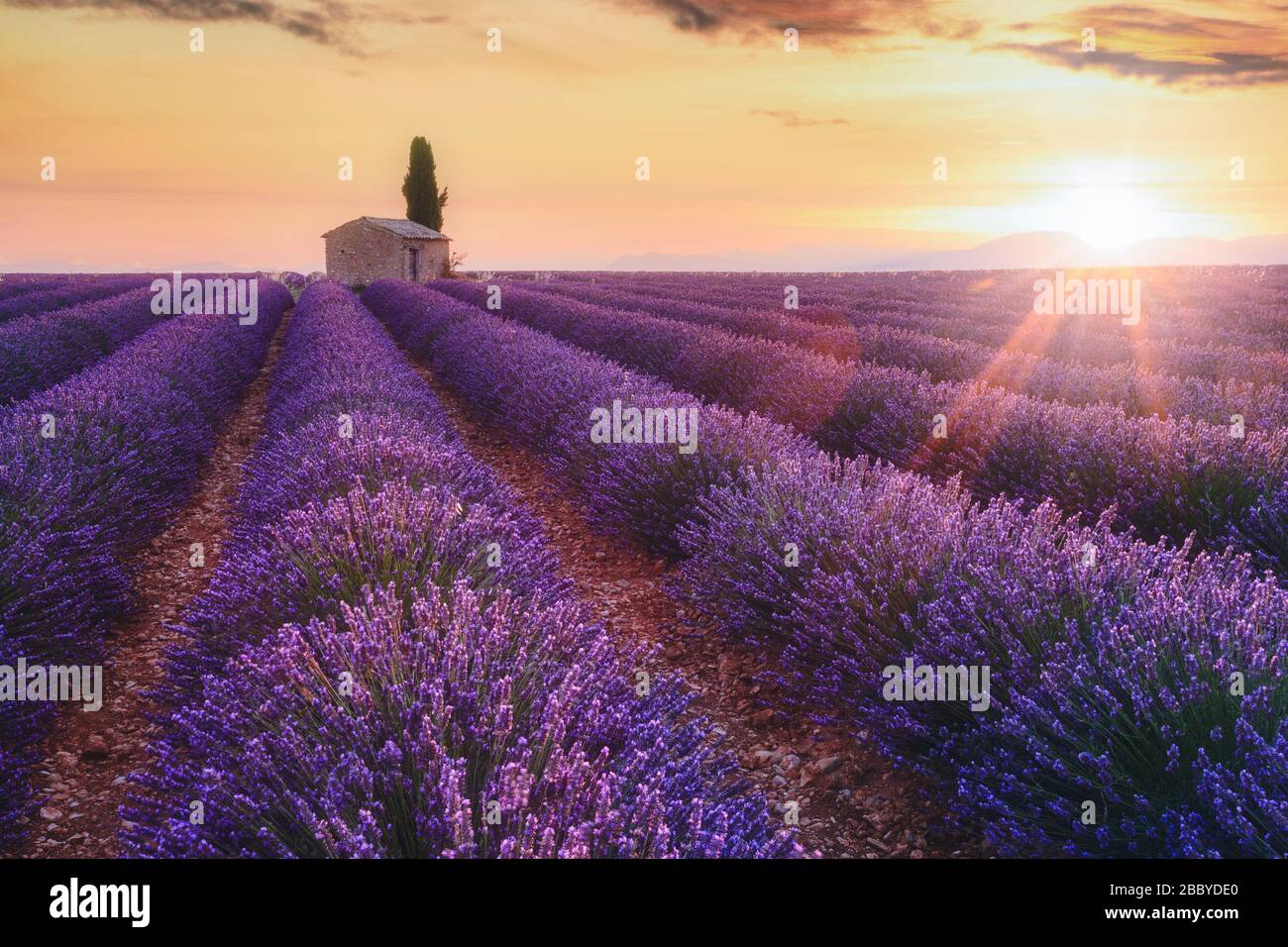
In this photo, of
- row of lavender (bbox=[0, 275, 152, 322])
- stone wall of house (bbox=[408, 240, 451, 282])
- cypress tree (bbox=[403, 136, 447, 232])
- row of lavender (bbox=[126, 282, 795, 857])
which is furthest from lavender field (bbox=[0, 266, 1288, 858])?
cypress tree (bbox=[403, 136, 447, 232])

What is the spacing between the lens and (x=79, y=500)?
414 centimetres

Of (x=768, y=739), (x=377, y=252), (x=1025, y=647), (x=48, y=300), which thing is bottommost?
(x=768, y=739)

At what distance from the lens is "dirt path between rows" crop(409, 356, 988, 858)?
238 centimetres

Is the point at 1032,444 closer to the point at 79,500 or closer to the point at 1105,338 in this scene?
the point at 79,500

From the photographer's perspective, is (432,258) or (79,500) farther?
(432,258)

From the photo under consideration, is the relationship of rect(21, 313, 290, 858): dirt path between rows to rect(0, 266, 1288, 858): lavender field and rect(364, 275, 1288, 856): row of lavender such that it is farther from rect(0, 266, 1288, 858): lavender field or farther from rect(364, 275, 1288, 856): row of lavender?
rect(364, 275, 1288, 856): row of lavender

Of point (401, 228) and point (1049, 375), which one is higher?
point (401, 228)

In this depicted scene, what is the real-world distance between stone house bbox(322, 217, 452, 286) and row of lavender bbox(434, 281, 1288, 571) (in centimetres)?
2628

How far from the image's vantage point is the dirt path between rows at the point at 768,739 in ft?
7.80

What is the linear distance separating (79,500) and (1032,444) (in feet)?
16.4

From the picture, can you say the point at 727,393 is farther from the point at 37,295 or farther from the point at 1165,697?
the point at 37,295

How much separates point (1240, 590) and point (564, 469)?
3995mm

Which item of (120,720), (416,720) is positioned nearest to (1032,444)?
(416,720)
